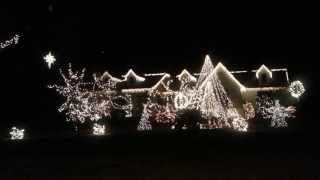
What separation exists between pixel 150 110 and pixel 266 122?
724 cm

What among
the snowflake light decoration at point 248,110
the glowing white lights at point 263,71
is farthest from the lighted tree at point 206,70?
the glowing white lights at point 263,71

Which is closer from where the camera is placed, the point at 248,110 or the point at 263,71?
the point at 248,110

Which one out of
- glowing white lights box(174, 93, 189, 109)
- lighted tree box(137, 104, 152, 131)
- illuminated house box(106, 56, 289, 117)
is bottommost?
lighted tree box(137, 104, 152, 131)

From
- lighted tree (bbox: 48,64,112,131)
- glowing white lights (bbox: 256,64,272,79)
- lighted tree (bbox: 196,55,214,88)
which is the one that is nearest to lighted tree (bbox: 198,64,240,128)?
lighted tree (bbox: 196,55,214,88)

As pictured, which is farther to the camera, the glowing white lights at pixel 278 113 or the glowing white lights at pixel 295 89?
the glowing white lights at pixel 295 89

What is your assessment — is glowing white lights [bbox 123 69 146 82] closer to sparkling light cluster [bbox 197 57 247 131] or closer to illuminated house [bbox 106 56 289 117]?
illuminated house [bbox 106 56 289 117]

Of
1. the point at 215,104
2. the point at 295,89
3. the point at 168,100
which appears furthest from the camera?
the point at 295,89

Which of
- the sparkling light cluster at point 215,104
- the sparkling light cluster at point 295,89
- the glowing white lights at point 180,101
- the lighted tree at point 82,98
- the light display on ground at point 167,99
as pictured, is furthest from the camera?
the sparkling light cluster at point 295,89

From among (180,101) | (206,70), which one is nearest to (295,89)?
(206,70)

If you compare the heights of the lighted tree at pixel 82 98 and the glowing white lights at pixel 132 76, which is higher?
the glowing white lights at pixel 132 76

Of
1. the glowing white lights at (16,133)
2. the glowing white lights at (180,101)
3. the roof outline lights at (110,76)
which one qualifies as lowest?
the glowing white lights at (16,133)

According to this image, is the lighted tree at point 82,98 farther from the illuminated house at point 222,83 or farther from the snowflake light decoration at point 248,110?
the snowflake light decoration at point 248,110

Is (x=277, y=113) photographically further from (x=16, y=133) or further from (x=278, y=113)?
(x=16, y=133)

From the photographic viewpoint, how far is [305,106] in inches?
1356
